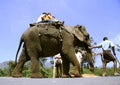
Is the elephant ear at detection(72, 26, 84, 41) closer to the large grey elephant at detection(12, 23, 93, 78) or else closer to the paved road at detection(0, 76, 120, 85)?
the large grey elephant at detection(12, 23, 93, 78)

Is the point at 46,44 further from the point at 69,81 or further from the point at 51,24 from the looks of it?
Result: the point at 69,81

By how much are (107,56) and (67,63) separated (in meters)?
1.11

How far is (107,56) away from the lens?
9.68 metres

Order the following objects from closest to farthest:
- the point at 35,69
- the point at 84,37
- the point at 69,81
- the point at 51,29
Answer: the point at 69,81, the point at 35,69, the point at 51,29, the point at 84,37

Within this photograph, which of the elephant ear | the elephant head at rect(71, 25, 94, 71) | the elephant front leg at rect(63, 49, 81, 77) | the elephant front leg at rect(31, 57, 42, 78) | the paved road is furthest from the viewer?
the elephant head at rect(71, 25, 94, 71)

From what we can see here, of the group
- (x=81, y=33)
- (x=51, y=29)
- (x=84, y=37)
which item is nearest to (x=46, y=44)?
(x=51, y=29)

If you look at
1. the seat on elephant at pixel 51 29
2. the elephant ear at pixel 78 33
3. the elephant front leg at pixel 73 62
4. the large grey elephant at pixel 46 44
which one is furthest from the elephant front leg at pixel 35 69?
the elephant ear at pixel 78 33

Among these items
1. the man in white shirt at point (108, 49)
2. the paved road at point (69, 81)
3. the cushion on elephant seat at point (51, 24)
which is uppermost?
the cushion on elephant seat at point (51, 24)

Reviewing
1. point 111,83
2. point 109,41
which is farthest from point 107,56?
point 111,83

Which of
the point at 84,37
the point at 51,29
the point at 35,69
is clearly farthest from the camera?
the point at 84,37

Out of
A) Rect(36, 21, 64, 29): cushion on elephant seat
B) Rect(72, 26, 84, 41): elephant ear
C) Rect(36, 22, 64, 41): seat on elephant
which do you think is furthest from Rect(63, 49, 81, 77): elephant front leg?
Rect(36, 21, 64, 29): cushion on elephant seat

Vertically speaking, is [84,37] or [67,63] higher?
[84,37]

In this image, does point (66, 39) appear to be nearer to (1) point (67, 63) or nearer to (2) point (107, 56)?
(1) point (67, 63)

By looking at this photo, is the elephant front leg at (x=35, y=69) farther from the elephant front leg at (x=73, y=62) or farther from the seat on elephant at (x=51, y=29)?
the elephant front leg at (x=73, y=62)
